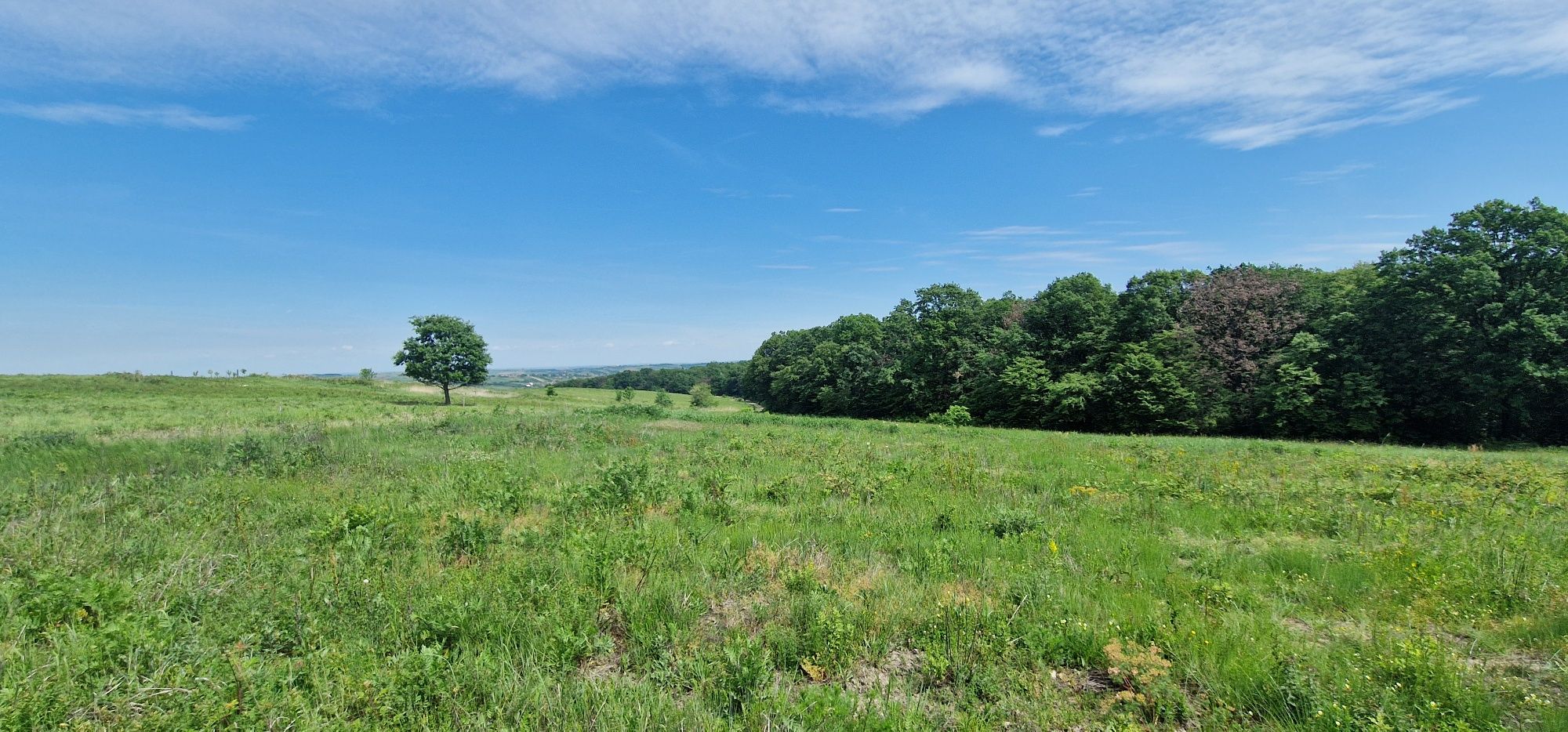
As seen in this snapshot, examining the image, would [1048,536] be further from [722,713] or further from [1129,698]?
[722,713]

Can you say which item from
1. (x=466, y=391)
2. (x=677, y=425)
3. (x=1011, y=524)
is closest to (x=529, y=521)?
(x=1011, y=524)

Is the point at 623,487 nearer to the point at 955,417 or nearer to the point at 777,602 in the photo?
the point at 777,602

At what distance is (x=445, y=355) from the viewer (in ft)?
178

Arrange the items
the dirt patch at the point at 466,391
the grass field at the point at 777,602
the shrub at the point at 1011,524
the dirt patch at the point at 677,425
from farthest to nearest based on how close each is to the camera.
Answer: the dirt patch at the point at 466,391 → the dirt patch at the point at 677,425 → the shrub at the point at 1011,524 → the grass field at the point at 777,602

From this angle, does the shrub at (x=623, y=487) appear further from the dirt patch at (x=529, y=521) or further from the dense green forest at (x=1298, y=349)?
the dense green forest at (x=1298, y=349)

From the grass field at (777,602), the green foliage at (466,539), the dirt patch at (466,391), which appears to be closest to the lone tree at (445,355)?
the dirt patch at (466,391)

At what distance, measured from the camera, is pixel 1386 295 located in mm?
31562

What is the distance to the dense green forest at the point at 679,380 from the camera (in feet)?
392

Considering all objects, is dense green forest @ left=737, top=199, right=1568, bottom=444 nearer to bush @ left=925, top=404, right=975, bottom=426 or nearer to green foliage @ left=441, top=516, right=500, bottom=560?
bush @ left=925, top=404, right=975, bottom=426

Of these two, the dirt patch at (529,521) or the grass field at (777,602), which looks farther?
the dirt patch at (529,521)

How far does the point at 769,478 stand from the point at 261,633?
764 cm

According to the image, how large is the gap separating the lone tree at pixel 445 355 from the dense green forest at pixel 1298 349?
43.3 metres

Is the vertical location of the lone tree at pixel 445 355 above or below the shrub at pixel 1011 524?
above

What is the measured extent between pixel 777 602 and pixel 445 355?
195 feet
